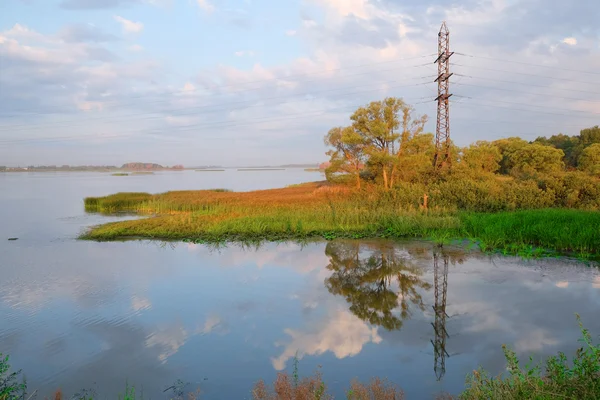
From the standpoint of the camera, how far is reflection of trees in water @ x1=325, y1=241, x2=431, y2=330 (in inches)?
368

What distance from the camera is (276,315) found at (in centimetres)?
932

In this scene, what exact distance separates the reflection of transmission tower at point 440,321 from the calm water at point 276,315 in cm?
4

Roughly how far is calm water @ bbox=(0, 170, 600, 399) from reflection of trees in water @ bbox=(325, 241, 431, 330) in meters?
0.06

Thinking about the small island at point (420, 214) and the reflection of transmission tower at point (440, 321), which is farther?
the small island at point (420, 214)

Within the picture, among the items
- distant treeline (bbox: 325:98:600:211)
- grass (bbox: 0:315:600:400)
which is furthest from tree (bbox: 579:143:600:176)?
grass (bbox: 0:315:600:400)

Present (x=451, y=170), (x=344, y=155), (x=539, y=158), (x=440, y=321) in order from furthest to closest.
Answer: (x=539, y=158) < (x=344, y=155) < (x=451, y=170) < (x=440, y=321)

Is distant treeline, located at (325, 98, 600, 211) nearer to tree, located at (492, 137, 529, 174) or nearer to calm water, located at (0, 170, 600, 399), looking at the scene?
tree, located at (492, 137, 529, 174)

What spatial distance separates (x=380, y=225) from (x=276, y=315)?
1061 cm

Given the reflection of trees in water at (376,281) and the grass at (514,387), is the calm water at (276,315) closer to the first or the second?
the reflection of trees in water at (376,281)

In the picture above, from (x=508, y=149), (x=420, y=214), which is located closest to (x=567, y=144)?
(x=508, y=149)

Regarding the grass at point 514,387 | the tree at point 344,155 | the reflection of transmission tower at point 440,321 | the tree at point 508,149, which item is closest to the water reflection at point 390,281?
the reflection of transmission tower at point 440,321

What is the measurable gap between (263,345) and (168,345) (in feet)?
6.02

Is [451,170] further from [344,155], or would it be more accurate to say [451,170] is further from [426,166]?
[344,155]

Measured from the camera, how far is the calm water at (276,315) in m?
6.81
